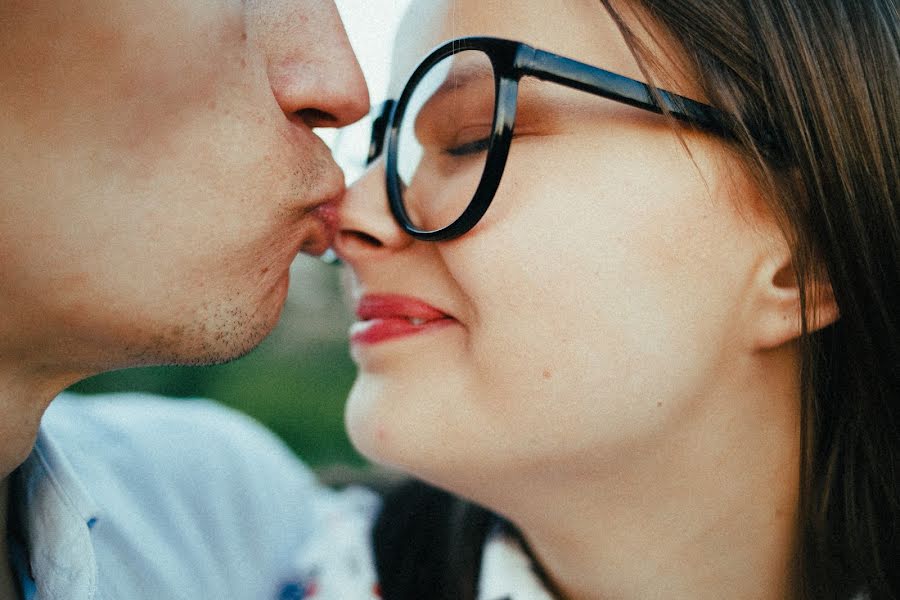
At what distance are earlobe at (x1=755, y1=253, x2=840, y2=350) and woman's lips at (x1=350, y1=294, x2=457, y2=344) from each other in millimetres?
650

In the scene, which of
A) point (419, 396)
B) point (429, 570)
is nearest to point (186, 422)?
point (429, 570)

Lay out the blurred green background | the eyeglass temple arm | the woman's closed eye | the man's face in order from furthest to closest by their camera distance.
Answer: the blurred green background < the woman's closed eye < the eyeglass temple arm < the man's face

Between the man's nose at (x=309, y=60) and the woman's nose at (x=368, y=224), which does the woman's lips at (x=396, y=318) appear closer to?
the woman's nose at (x=368, y=224)

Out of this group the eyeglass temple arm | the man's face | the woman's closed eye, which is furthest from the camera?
the woman's closed eye

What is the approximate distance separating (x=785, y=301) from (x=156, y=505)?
5.55ft

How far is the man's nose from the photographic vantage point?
141cm

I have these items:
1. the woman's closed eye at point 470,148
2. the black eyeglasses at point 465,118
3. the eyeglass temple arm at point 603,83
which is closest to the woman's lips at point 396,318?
the black eyeglasses at point 465,118

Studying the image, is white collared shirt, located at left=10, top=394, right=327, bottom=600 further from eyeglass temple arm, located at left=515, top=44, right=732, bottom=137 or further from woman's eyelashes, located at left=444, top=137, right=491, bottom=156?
eyeglass temple arm, located at left=515, top=44, right=732, bottom=137

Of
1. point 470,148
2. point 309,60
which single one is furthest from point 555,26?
point 309,60

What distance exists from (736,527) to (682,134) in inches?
34.7

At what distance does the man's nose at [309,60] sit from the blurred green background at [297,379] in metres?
3.38

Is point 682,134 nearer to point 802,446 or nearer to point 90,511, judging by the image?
point 802,446

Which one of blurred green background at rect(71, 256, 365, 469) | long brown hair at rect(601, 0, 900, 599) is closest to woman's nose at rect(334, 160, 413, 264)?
long brown hair at rect(601, 0, 900, 599)

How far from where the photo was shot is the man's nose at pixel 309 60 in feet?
4.62
